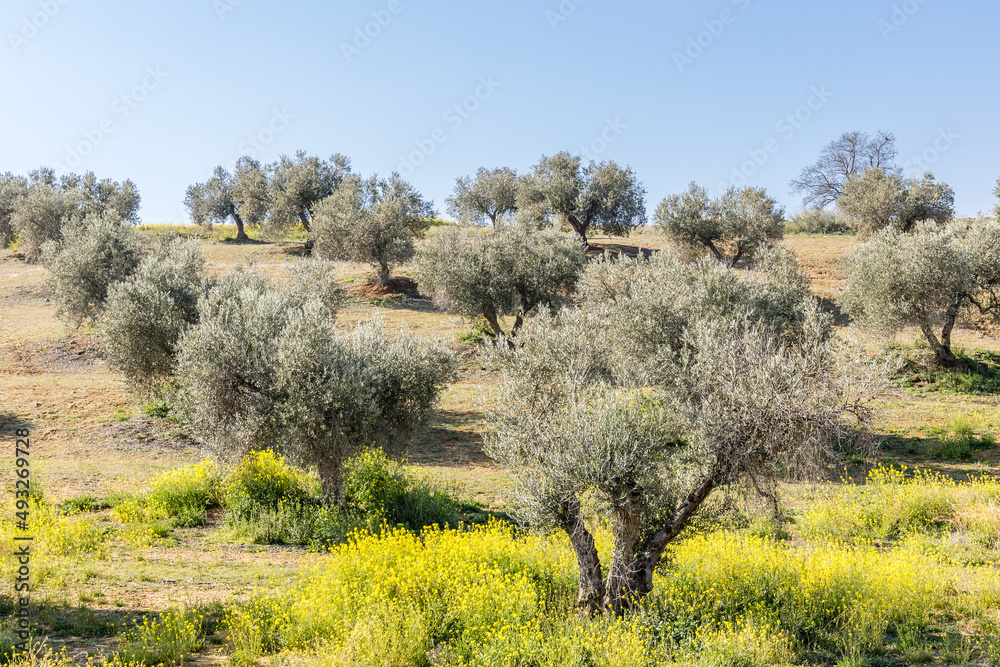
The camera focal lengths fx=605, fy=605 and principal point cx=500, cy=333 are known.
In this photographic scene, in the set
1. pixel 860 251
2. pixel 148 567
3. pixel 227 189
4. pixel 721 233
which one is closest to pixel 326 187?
pixel 227 189

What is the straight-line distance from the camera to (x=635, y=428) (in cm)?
1005

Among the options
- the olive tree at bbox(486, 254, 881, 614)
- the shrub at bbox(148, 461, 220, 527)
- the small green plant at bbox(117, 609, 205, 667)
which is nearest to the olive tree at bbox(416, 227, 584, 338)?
the shrub at bbox(148, 461, 220, 527)

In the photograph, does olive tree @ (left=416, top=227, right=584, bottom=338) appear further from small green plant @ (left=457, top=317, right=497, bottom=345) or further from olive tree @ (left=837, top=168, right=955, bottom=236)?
olive tree @ (left=837, top=168, right=955, bottom=236)

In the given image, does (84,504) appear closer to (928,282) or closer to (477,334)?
(477,334)

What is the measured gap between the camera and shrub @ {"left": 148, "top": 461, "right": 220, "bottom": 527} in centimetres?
1753

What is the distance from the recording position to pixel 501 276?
109 ft

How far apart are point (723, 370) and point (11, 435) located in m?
A: 26.4

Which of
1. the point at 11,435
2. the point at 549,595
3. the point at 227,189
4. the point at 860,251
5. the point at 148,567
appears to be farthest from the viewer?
the point at 227,189

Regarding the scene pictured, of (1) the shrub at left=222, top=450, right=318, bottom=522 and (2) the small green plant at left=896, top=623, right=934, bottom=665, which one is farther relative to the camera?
(1) the shrub at left=222, top=450, right=318, bottom=522

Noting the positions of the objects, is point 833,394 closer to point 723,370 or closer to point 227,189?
point 723,370

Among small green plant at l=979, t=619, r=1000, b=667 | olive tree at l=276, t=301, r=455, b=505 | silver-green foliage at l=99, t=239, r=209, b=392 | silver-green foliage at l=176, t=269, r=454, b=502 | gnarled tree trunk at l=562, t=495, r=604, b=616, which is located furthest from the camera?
silver-green foliage at l=99, t=239, r=209, b=392

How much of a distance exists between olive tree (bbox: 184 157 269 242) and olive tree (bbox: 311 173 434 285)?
60.5ft

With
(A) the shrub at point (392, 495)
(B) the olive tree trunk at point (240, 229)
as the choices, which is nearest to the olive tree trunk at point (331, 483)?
(A) the shrub at point (392, 495)

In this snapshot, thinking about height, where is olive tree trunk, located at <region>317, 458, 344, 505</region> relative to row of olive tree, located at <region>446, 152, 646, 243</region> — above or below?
below
